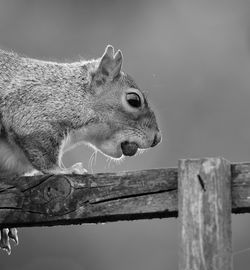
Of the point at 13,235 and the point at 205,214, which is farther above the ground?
the point at 13,235

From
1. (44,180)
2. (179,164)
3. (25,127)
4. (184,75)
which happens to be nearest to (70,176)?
(44,180)

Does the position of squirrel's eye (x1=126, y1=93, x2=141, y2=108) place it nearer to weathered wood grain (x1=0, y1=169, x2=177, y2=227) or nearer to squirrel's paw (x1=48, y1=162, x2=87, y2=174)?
squirrel's paw (x1=48, y1=162, x2=87, y2=174)

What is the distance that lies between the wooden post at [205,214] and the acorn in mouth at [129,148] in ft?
4.36

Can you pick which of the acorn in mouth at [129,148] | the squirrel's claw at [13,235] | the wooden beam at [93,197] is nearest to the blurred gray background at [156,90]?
the acorn in mouth at [129,148]

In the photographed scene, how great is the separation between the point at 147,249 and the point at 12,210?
483 inches

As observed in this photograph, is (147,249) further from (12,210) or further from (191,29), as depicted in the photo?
(12,210)

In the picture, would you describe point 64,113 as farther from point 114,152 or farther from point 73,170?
point 73,170

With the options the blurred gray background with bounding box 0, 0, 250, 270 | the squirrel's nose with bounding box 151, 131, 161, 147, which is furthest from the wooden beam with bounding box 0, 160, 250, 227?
the blurred gray background with bounding box 0, 0, 250, 270

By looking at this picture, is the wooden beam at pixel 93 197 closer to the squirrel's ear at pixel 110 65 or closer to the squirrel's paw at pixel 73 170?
the squirrel's paw at pixel 73 170

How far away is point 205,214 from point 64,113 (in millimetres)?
1389

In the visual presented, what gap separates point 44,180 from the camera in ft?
14.4

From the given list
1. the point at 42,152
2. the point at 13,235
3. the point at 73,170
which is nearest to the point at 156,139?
the point at 42,152

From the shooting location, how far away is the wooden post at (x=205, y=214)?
402 cm

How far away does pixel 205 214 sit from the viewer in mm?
4070
